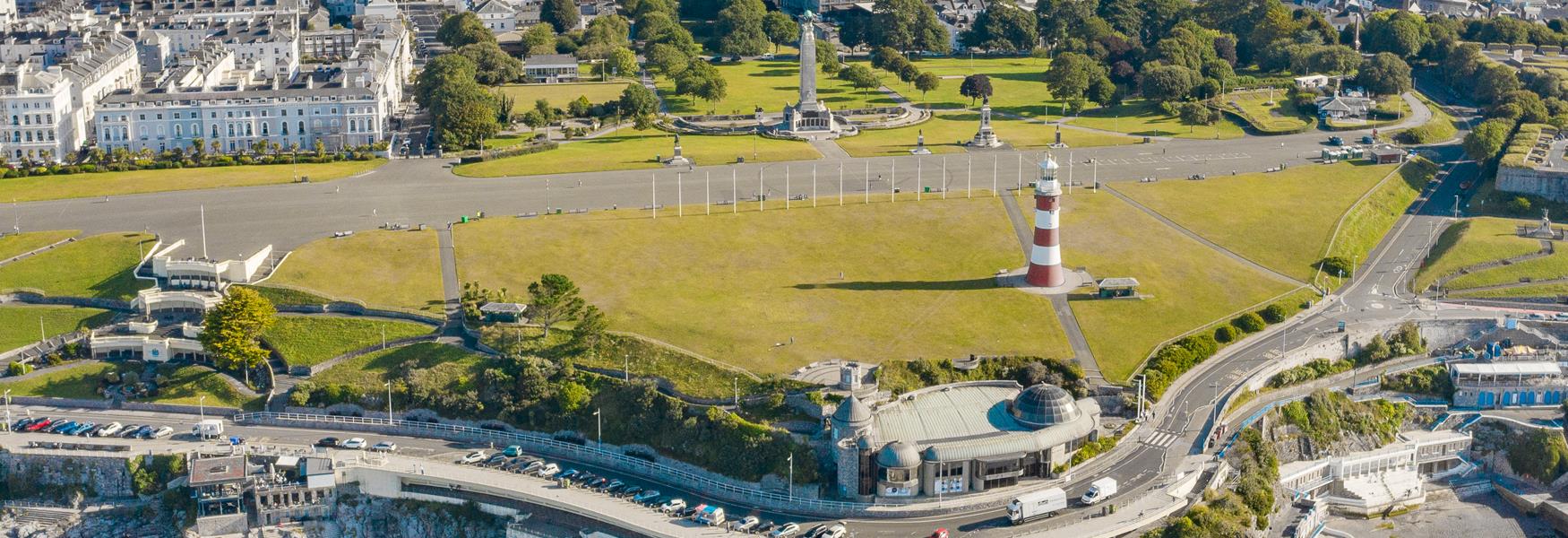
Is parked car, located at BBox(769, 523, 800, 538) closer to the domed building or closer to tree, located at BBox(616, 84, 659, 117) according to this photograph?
the domed building

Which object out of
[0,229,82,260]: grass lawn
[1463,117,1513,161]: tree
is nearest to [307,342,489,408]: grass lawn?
[0,229,82,260]: grass lawn

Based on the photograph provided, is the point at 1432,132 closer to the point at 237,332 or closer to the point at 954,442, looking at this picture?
the point at 954,442

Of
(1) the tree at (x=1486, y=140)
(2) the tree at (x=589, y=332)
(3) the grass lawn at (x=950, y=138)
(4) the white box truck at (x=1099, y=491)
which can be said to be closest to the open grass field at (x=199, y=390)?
(2) the tree at (x=589, y=332)

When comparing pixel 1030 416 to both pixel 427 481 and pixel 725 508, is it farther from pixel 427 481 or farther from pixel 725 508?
pixel 427 481

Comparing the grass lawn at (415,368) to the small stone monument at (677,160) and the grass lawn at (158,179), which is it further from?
the small stone monument at (677,160)

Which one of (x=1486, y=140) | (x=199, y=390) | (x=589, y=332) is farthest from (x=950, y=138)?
(x=199, y=390)

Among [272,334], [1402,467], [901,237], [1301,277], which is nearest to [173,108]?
[272,334]
